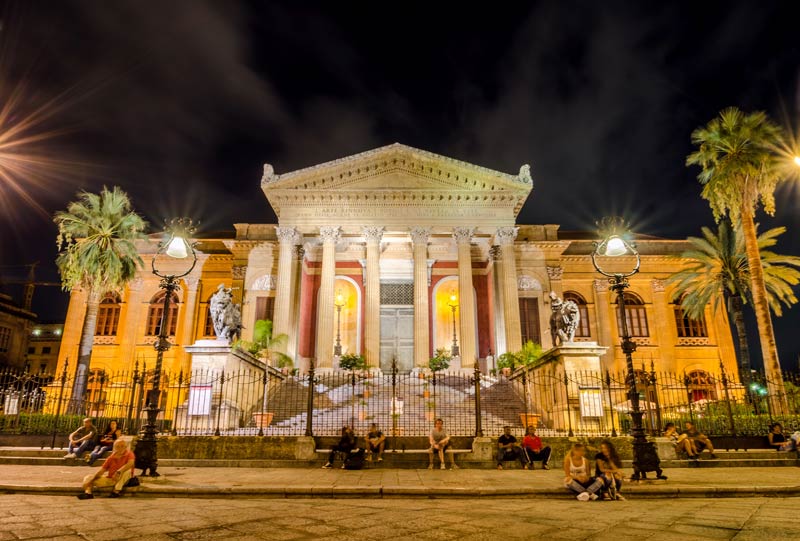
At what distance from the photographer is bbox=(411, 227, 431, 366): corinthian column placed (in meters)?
23.5

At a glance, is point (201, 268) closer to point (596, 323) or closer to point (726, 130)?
point (596, 323)

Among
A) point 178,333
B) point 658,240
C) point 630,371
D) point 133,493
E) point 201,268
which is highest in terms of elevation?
point 658,240

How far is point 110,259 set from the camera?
21047 mm

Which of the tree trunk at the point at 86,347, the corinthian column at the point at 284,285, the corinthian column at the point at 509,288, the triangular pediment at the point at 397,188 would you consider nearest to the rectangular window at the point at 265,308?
the corinthian column at the point at 284,285

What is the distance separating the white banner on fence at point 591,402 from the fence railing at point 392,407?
1.0 inches

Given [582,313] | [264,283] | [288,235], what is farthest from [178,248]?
[582,313]

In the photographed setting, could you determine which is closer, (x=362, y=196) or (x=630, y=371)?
(x=630, y=371)

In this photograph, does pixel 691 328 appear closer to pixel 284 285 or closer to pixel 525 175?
pixel 525 175

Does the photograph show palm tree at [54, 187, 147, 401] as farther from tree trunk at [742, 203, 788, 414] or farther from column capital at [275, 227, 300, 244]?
tree trunk at [742, 203, 788, 414]

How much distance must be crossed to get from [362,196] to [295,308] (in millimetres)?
6755

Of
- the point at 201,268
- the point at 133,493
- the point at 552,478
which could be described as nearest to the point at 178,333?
the point at 201,268

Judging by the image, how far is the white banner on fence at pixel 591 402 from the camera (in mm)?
13000

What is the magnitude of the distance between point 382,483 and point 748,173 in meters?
19.4

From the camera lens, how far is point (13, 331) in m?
48.5
